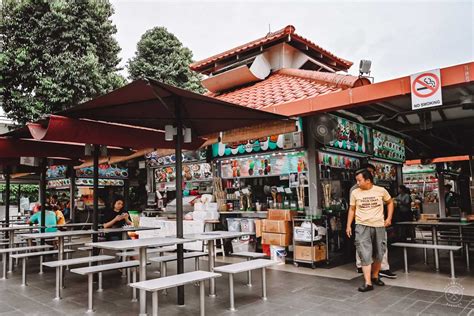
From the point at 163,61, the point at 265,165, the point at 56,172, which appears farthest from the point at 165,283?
the point at 163,61

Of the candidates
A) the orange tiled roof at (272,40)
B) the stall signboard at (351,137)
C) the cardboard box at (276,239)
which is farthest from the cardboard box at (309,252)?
the orange tiled roof at (272,40)

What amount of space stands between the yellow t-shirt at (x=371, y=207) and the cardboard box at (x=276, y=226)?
2221mm

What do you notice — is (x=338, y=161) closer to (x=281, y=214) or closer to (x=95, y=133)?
(x=281, y=214)

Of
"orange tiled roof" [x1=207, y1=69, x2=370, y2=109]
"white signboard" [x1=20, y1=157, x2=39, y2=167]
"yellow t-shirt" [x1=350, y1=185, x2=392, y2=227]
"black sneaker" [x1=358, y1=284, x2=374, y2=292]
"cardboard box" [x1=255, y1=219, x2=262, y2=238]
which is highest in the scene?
"orange tiled roof" [x1=207, y1=69, x2=370, y2=109]

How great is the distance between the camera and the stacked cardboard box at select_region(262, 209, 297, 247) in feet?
24.9

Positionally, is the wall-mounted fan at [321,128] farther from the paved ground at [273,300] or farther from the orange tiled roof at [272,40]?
the orange tiled roof at [272,40]

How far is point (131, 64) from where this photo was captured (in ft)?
73.2

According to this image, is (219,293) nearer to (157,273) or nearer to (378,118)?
(157,273)

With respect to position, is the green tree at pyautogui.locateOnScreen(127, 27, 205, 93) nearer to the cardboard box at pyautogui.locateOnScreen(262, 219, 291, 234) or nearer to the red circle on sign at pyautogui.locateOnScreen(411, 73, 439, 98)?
the cardboard box at pyautogui.locateOnScreen(262, 219, 291, 234)

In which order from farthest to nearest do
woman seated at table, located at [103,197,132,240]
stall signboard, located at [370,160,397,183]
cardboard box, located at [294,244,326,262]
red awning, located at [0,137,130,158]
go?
stall signboard, located at [370,160,397,183]
woman seated at table, located at [103,197,132,240]
cardboard box, located at [294,244,326,262]
red awning, located at [0,137,130,158]

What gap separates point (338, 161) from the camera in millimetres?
9055

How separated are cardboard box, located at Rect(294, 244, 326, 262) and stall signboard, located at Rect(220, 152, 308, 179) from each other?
5.94 feet

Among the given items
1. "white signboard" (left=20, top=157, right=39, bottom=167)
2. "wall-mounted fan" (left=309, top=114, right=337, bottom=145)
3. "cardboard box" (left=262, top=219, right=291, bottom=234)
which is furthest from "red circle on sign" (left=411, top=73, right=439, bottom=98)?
"white signboard" (left=20, top=157, right=39, bottom=167)

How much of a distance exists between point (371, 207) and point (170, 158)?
27.1 ft
